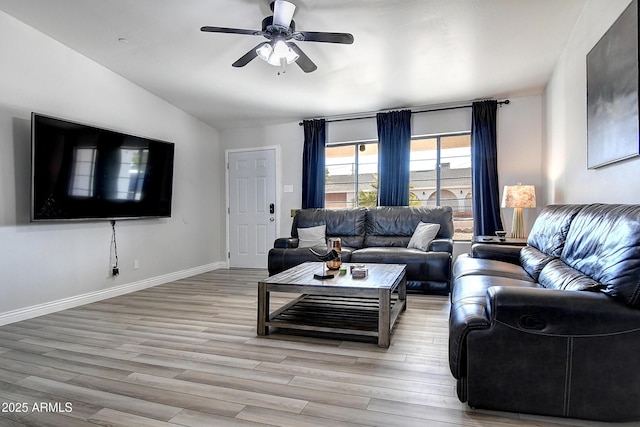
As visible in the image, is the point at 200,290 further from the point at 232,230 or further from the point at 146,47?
the point at 146,47

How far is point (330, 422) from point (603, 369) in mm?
1217

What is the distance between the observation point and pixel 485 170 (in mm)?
4766

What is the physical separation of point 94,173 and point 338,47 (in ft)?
9.54

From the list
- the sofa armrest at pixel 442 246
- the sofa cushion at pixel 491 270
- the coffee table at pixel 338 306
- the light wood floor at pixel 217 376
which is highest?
the sofa armrest at pixel 442 246

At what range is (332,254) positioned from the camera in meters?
3.04

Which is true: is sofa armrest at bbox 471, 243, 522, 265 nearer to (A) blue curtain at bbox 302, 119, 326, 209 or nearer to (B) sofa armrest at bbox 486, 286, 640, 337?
(B) sofa armrest at bbox 486, 286, 640, 337

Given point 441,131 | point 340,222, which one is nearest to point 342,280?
point 340,222

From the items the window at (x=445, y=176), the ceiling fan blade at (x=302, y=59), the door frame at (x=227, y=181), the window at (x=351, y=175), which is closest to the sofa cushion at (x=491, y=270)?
the window at (x=445, y=176)

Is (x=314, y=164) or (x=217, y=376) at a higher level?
(x=314, y=164)

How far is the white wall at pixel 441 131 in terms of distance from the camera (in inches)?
185

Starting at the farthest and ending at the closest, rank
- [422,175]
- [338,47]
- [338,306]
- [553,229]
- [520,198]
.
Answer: [422,175] < [520,198] < [338,47] < [338,306] < [553,229]

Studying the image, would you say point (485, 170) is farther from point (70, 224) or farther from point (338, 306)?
point (70, 224)

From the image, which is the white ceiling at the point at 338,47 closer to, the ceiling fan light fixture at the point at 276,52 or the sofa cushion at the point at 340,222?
the ceiling fan light fixture at the point at 276,52

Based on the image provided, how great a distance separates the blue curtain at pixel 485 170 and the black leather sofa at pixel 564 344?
9.86 ft
